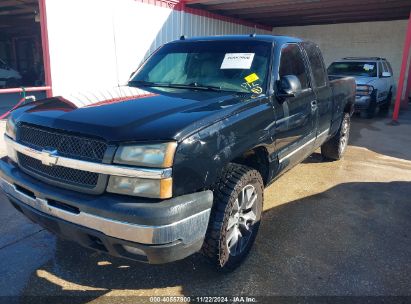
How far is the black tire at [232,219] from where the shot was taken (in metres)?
2.54

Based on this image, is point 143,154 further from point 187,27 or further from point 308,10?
point 308,10

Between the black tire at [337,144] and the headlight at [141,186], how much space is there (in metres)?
4.32

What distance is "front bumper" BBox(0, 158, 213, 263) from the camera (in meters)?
2.08

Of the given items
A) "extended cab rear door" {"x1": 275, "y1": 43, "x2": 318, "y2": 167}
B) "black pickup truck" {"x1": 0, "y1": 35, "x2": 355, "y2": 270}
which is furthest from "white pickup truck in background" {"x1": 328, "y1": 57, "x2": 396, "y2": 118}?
"black pickup truck" {"x1": 0, "y1": 35, "x2": 355, "y2": 270}

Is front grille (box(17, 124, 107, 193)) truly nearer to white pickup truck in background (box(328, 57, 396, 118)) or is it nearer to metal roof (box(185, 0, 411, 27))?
white pickup truck in background (box(328, 57, 396, 118))

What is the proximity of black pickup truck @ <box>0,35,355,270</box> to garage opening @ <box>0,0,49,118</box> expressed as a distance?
9057 millimetres

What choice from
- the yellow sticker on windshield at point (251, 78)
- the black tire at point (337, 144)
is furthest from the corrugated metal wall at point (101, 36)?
the yellow sticker on windshield at point (251, 78)

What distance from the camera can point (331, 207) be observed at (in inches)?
166

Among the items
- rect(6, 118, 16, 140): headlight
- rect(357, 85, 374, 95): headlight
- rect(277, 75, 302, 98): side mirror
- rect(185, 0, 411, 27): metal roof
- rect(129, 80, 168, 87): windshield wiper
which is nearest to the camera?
rect(6, 118, 16, 140): headlight

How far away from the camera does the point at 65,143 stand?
7.70 feet

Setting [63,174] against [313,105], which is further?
[313,105]

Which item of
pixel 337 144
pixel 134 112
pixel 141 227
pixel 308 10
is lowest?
pixel 337 144

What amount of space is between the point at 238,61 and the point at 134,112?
54.1 inches

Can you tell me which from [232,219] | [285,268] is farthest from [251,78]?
[285,268]
